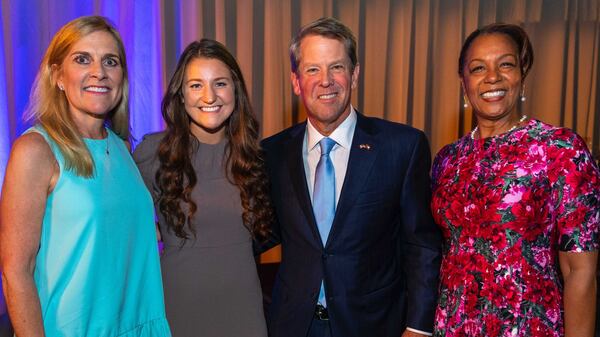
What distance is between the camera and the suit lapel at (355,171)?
1786mm

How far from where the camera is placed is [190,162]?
1.97m

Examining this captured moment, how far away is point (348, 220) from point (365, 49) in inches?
124

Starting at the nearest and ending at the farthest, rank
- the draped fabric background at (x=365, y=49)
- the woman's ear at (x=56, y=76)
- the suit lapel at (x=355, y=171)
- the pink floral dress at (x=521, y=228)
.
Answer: the pink floral dress at (x=521, y=228) < the woman's ear at (x=56, y=76) < the suit lapel at (x=355, y=171) < the draped fabric background at (x=365, y=49)

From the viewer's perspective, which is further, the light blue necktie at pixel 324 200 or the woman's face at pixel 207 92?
the woman's face at pixel 207 92

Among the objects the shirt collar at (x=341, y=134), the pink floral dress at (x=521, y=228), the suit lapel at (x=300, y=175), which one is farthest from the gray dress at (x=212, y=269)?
the pink floral dress at (x=521, y=228)

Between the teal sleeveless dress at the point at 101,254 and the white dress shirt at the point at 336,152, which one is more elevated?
the white dress shirt at the point at 336,152

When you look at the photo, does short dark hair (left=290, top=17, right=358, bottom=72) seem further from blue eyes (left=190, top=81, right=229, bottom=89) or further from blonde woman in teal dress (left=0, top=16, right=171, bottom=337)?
blonde woman in teal dress (left=0, top=16, right=171, bottom=337)

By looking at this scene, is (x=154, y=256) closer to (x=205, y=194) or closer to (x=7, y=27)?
(x=205, y=194)

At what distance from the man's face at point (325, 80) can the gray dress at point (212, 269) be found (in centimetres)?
45

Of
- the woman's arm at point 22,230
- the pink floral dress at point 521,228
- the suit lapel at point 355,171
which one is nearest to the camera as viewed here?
the woman's arm at point 22,230

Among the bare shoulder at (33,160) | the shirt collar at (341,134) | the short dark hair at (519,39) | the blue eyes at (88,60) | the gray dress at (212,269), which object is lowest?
the gray dress at (212,269)

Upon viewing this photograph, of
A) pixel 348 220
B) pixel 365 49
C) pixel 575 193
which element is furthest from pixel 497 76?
pixel 365 49

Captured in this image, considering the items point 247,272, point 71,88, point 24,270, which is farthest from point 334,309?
point 71,88

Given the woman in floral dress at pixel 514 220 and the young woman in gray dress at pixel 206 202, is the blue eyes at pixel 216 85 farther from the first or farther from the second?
the woman in floral dress at pixel 514 220
